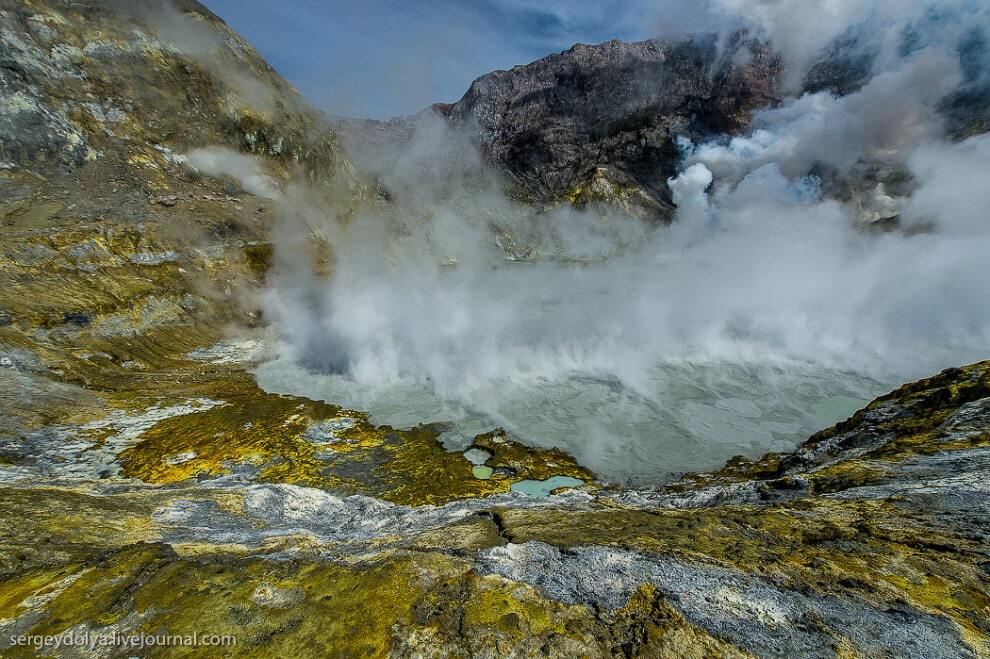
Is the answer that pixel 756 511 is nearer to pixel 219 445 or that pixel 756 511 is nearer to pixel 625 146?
pixel 219 445

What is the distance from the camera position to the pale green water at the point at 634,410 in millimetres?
16422

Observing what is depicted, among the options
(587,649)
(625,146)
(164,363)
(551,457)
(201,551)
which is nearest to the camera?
(587,649)

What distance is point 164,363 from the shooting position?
896 inches

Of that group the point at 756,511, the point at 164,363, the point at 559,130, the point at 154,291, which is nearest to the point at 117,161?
the point at 154,291

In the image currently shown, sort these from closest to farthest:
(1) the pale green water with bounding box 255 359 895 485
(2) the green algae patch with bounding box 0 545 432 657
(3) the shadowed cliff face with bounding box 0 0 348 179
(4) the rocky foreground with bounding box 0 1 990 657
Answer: (2) the green algae patch with bounding box 0 545 432 657, (4) the rocky foreground with bounding box 0 1 990 657, (1) the pale green water with bounding box 255 359 895 485, (3) the shadowed cliff face with bounding box 0 0 348 179

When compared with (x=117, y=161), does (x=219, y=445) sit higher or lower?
lower

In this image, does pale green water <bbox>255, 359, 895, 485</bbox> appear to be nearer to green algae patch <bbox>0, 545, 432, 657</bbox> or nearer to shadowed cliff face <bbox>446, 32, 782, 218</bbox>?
green algae patch <bbox>0, 545, 432, 657</bbox>

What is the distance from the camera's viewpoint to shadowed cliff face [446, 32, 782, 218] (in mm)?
104375

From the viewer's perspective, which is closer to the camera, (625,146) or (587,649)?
(587,649)

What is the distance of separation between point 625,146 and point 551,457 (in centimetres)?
11402

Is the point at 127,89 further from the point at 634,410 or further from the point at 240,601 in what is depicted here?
the point at 240,601

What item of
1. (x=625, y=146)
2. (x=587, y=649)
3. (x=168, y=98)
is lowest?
(x=587, y=649)

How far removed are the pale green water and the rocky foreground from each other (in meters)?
1.36

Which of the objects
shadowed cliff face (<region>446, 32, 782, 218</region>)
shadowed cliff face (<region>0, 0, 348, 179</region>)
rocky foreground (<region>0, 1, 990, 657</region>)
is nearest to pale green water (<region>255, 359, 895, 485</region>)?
rocky foreground (<region>0, 1, 990, 657</region>)
